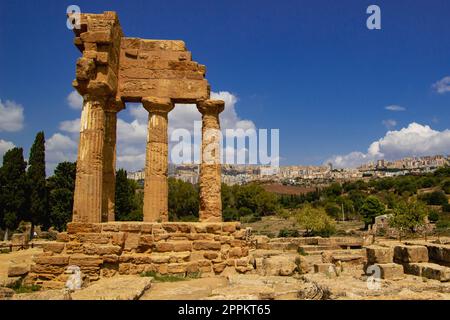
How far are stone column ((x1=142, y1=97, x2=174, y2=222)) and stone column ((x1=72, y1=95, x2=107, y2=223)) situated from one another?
174cm

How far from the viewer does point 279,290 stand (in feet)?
27.1

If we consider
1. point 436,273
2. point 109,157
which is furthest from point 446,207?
→ point 109,157

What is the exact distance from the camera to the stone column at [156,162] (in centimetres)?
1438

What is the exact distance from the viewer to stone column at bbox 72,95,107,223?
1302cm

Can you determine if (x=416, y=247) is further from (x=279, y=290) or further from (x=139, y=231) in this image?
(x=139, y=231)

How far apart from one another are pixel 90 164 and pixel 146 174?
2.14 metres

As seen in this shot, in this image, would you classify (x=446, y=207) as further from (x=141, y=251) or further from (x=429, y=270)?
(x=141, y=251)

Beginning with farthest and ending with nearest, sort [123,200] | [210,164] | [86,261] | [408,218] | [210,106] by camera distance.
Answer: [123,200] < [408,218] < [210,106] < [210,164] < [86,261]

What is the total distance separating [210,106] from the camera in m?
15.1

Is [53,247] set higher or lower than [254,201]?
lower

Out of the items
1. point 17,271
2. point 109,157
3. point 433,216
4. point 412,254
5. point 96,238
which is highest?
point 109,157

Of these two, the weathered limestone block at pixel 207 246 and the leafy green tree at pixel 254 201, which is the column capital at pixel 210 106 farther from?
the leafy green tree at pixel 254 201

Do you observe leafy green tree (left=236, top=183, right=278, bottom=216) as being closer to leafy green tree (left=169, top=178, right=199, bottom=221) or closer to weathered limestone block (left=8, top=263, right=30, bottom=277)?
leafy green tree (left=169, top=178, right=199, bottom=221)
